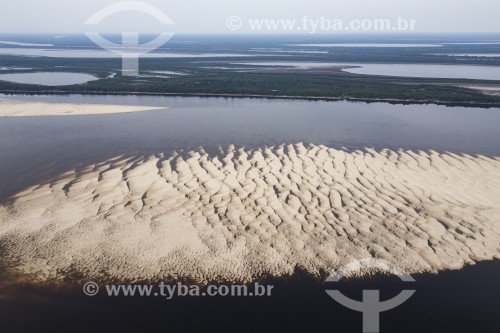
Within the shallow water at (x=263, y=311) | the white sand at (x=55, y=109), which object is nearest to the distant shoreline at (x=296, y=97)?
the white sand at (x=55, y=109)

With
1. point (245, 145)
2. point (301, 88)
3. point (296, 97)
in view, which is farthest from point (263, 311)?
point (301, 88)

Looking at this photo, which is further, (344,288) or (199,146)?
(199,146)

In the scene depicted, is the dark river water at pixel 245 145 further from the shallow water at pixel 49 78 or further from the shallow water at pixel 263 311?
the shallow water at pixel 49 78

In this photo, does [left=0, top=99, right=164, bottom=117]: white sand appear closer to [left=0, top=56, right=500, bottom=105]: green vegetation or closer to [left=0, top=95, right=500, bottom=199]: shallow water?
[left=0, top=95, right=500, bottom=199]: shallow water

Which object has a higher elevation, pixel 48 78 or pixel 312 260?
pixel 48 78

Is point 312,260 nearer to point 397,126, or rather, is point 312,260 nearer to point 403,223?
point 403,223

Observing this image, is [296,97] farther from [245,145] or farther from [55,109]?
[55,109]

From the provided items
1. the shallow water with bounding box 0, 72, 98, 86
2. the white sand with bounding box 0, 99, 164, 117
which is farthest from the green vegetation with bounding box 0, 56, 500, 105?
the white sand with bounding box 0, 99, 164, 117

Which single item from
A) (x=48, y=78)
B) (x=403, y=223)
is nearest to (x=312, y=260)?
(x=403, y=223)
